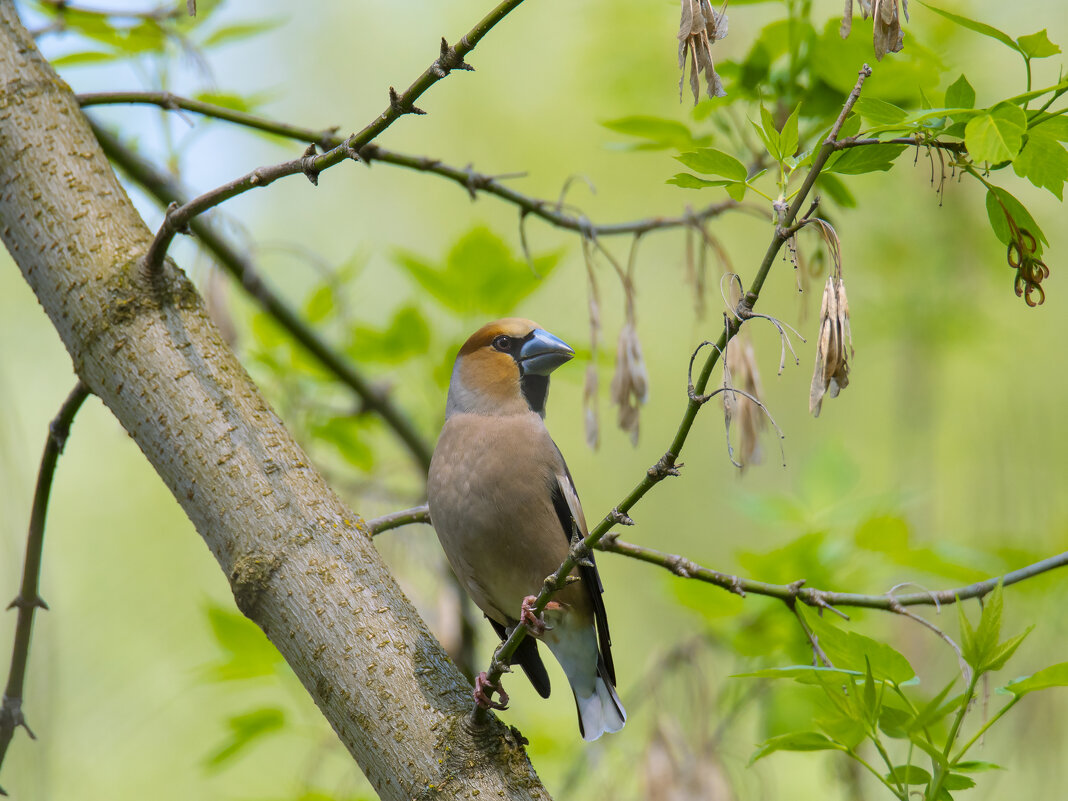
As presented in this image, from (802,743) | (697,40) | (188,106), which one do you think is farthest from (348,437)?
(697,40)

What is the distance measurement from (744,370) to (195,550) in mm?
10647

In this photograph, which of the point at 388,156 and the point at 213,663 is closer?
the point at 388,156

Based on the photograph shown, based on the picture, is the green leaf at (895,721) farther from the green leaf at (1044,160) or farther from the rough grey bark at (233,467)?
the green leaf at (1044,160)

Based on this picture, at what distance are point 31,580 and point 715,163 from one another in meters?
2.43

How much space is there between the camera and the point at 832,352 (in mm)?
2143

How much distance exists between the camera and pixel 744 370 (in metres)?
3.21

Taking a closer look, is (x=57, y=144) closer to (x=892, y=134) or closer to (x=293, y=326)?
(x=293, y=326)

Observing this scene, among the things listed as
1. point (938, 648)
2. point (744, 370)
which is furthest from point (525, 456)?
point (938, 648)

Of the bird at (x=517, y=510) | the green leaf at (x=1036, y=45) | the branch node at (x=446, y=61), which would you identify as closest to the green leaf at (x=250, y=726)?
the bird at (x=517, y=510)

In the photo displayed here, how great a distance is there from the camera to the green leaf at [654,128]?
3326 millimetres

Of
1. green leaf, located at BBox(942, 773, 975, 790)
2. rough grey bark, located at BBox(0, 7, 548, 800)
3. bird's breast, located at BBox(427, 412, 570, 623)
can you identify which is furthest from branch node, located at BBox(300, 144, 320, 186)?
green leaf, located at BBox(942, 773, 975, 790)

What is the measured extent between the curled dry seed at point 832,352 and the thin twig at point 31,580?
2146mm

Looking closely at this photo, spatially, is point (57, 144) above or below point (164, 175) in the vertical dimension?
below

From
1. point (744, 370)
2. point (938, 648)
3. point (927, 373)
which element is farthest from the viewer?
point (927, 373)
